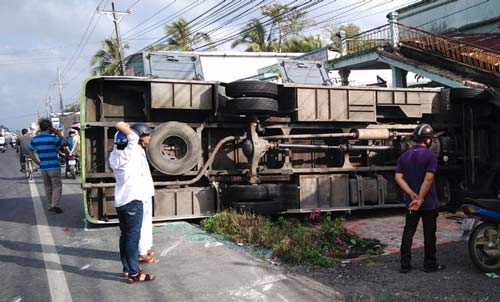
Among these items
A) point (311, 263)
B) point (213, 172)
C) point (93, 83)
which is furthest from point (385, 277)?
point (93, 83)

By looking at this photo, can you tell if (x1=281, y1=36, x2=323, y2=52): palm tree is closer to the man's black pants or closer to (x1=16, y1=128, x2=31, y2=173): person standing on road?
(x1=16, y1=128, x2=31, y2=173): person standing on road

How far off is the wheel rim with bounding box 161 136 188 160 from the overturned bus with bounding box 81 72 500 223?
0.7 inches

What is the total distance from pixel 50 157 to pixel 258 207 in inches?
170

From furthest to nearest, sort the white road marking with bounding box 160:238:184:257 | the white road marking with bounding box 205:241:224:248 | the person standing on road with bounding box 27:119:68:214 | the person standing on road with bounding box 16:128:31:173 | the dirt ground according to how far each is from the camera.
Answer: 1. the person standing on road with bounding box 16:128:31:173
2. the person standing on road with bounding box 27:119:68:214
3. the white road marking with bounding box 205:241:224:248
4. the white road marking with bounding box 160:238:184:257
5. the dirt ground

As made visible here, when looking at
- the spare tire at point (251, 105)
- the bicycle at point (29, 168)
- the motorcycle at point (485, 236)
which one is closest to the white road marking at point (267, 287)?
the motorcycle at point (485, 236)

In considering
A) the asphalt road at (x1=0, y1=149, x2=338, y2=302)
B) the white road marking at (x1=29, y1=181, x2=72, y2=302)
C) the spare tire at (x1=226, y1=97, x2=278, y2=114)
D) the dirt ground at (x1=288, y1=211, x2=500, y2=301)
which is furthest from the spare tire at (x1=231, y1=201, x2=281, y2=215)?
the white road marking at (x1=29, y1=181, x2=72, y2=302)

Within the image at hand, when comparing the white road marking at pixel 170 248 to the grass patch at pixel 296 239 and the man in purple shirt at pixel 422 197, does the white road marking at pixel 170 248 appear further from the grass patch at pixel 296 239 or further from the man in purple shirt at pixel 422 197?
the man in purple shirt at pixel 422 197

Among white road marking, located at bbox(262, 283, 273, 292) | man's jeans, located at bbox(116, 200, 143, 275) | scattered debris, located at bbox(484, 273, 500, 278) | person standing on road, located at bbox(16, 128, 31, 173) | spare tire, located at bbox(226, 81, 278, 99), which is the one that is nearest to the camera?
white road marking, located at bbox(262, 283, 273, 292)

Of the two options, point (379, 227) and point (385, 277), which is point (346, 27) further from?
point (385, 277)

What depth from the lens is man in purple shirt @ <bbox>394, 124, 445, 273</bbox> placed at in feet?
18.2

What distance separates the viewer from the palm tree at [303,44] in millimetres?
40750

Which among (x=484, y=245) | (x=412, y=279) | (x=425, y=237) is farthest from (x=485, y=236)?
(x=412, y=279)

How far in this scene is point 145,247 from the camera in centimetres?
588

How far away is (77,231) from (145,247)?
259cm
